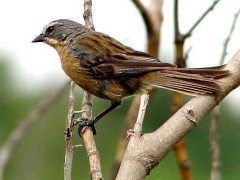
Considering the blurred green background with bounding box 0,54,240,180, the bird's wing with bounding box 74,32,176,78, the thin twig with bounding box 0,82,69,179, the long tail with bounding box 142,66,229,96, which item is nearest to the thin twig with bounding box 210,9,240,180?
the long tail with bounding box 142,66,229,96

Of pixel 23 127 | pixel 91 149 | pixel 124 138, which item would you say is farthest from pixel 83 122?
pixel 91 149

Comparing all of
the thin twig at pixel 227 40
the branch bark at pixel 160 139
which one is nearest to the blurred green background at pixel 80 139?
the thin twig at pixel 227 40

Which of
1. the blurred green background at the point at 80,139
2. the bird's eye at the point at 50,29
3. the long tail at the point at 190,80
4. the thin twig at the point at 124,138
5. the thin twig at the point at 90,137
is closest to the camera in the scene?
the thin twig at the point at 90,137

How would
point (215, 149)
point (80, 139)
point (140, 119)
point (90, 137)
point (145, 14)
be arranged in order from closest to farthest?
point (140, 119) < point (90, 137) < point (215, 149) < point (145, 14) < point (80, 139)

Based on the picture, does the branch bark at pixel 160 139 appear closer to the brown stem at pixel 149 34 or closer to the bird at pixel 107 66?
the bird at pixel 107 66

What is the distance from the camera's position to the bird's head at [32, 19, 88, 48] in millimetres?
7805

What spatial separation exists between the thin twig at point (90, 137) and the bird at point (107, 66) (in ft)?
0.45

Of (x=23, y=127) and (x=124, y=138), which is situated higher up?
(x=124, y=138)

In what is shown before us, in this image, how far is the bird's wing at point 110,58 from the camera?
22.8 ft

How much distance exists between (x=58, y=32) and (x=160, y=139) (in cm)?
298

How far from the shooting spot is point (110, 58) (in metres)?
7.16

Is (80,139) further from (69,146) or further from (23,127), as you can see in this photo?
(69,146)

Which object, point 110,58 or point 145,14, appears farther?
point 145,14

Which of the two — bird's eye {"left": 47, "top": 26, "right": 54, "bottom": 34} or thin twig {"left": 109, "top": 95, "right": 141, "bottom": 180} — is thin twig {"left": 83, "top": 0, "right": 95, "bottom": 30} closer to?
thin twig {"left": 109, "top": 95, "right": 141, "bottom": 180}
